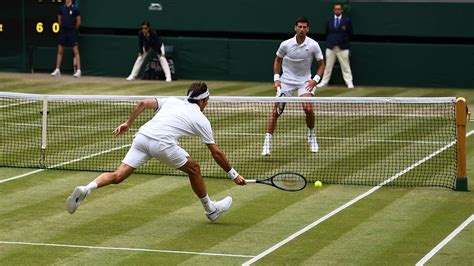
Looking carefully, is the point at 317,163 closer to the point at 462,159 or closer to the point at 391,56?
the point at 462,159

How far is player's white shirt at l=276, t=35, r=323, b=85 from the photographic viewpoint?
2120 cm

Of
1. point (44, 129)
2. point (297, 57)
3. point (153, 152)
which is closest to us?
point (153, 152)

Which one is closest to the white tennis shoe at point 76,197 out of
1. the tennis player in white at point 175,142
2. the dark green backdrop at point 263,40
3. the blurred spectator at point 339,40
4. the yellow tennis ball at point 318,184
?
the tennis player in white at point 175,142

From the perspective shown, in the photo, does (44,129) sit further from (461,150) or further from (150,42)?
(150,42)

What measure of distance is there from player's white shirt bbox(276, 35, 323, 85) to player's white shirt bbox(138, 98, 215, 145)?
21.6ft

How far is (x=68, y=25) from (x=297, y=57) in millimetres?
13714

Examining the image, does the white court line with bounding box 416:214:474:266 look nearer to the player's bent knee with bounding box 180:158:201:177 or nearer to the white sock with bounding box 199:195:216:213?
the white sock with bounding box 199:195:216:213

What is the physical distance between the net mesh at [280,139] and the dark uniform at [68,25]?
5.92m

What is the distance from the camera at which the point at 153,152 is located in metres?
14.6

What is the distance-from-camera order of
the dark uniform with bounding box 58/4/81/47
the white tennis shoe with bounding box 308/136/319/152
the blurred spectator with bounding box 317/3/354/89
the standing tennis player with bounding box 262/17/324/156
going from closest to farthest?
the white tennis shoe with bounding box 308/136/319/152, the standing tennis player with bounding box 262/17/324/156, the blurred spectator with bounding box 317/3/354/89, the dark uniform with bounding box 58/4/81/47

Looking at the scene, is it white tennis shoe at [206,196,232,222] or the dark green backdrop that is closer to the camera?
white tennis shoe at [206,196,232,222]

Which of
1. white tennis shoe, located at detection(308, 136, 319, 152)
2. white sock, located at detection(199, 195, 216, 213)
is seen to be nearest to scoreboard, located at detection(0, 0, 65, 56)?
white tennis shoe, located at detection(308, 136, 319, 152)

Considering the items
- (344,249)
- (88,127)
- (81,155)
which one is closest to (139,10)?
(88,127)

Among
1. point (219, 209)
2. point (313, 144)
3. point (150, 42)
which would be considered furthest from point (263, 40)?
point (219, 209)
